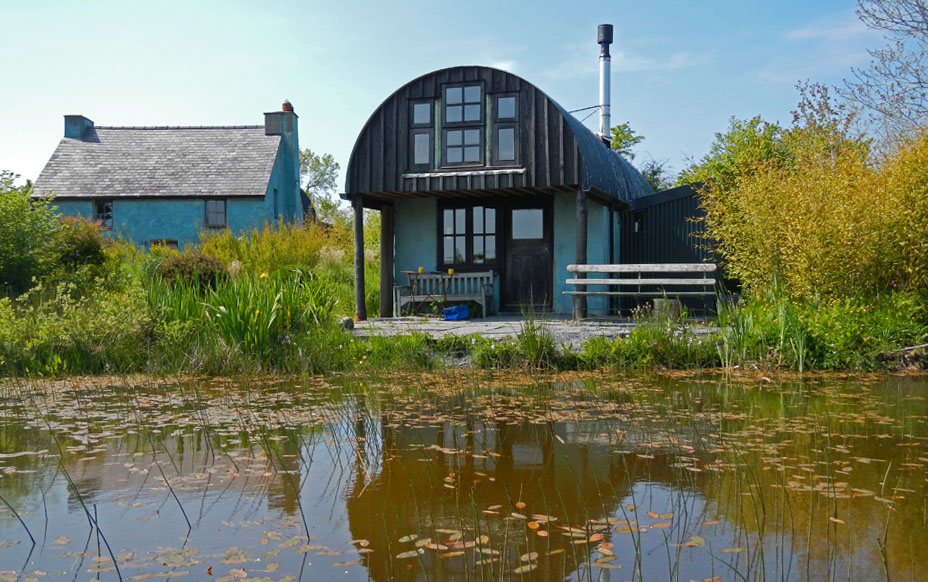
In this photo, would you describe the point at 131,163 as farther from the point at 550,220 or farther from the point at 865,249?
the point at 865,249

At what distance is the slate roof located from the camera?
80.1ft

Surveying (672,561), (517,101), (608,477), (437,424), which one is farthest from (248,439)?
(517,101)

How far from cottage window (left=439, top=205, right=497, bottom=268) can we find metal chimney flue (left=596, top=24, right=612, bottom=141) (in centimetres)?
576

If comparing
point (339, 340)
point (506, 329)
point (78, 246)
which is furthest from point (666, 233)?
point (78, 246)

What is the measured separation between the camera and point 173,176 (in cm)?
2508

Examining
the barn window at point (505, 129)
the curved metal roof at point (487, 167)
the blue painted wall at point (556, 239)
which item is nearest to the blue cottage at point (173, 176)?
the blue painted wall at point (556, 239)

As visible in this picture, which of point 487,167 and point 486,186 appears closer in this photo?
point 486,186

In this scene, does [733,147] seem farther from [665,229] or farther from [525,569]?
[525,569]

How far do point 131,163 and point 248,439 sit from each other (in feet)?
77.9

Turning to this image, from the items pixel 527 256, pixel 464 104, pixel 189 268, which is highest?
pixel 464 104

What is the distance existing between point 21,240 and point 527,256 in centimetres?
852

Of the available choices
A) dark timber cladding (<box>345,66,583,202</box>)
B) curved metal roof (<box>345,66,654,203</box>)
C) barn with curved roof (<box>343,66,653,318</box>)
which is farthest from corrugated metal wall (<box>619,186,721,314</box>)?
dark timber cladding (<box>345,66,583,202</box>)

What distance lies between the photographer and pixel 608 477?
13.0 feet

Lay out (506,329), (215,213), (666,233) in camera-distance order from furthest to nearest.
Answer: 1. (215,213)
2. (666,233)
3. (506,329)
